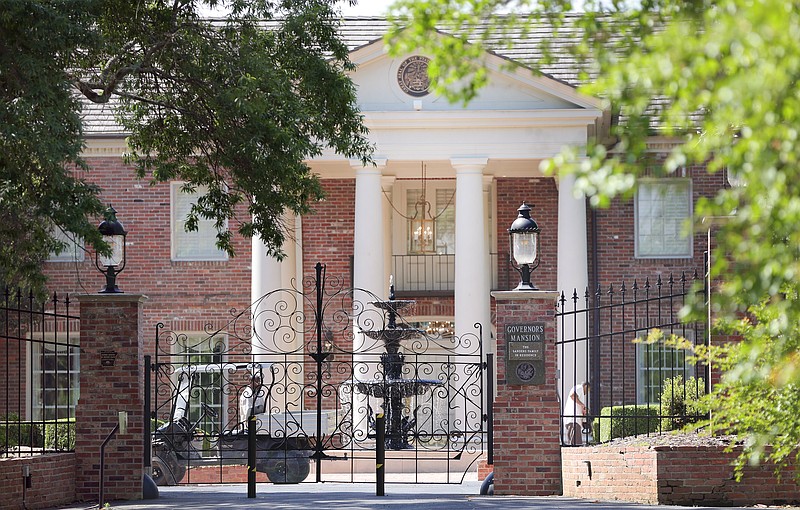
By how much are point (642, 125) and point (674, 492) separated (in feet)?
28.6

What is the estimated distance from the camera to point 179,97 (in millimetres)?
15914

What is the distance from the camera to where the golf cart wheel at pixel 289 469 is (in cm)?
1965

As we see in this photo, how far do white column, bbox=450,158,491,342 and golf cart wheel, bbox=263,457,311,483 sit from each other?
6298 millimetres

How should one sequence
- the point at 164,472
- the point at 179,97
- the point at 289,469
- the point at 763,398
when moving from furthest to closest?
the point at 289,469 < the point at 164,472 < the point at 179,97 < the point at 763,398

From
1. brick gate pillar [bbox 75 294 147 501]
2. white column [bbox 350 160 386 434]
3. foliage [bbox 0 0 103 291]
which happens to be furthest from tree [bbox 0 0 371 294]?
white column [bbox 350 160 386 434]

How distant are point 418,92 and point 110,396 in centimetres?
1263

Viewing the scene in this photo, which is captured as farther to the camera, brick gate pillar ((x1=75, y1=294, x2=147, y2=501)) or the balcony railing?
the balcony railing

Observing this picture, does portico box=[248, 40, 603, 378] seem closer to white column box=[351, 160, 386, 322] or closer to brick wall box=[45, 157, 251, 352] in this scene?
white column box=[351, 160, 386, 322]

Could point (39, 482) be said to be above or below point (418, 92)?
below

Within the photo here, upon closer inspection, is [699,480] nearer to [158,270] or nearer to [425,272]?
[425,272]

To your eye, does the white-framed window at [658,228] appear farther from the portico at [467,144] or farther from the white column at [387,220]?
the white column at [387,220]

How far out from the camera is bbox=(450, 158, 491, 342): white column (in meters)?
25.5

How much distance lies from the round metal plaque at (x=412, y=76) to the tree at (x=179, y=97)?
915 cm

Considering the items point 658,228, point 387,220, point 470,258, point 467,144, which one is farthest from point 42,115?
point 658,228
